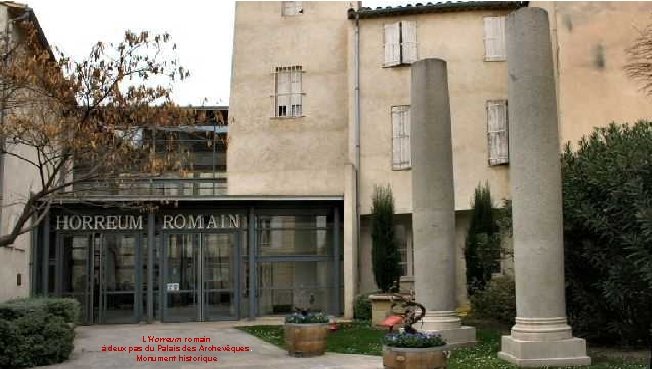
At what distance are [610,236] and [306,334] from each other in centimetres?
585

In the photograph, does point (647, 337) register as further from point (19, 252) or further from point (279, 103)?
point (19, 252)

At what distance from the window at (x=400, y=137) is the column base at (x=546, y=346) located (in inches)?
484

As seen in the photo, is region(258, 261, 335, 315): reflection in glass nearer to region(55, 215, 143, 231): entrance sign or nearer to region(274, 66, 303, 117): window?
region(55, 215, 143, 231): entrance sign

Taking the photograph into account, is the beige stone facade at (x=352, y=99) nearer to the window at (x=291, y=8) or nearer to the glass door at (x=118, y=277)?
the window at (x=291, y=8)

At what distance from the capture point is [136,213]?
23.2 meters

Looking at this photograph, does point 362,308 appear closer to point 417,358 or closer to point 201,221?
point 201,221

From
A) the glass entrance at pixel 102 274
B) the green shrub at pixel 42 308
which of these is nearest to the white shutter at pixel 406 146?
the glass entrance at pixel 102 274

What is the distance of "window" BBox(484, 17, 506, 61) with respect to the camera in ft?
78.1

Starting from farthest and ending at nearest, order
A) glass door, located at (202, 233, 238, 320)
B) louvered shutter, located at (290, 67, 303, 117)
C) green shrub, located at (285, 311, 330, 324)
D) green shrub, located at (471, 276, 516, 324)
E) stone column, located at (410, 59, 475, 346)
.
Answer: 1. louvered shutter, located at (290, 67, 303, 117)
2. glass door, located at (202, 233, 238, 320)
3. green shrub, located at (471, 276, 516, 324)
4. stone column, located at (410, 59, 475, 346)
5. green shrub, located at (285, 311, 330, 324)

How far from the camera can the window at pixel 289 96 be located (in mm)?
25156

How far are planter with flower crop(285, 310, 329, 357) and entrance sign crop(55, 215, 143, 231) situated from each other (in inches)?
417

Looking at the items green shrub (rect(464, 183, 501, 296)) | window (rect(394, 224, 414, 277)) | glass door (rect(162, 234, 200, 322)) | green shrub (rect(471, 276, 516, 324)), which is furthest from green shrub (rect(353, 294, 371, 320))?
glass door (rect(162, 234, 200, 322))

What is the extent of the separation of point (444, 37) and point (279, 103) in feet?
19.4

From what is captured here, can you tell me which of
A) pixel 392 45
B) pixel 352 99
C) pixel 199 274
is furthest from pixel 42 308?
pixel 392 45
